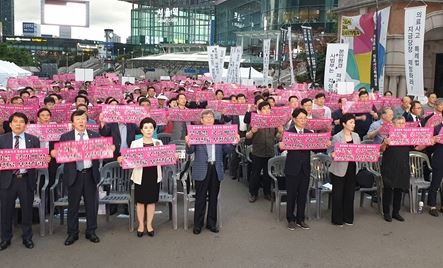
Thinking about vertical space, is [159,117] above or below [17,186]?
above

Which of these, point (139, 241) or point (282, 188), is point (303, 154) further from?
point (139, 241)

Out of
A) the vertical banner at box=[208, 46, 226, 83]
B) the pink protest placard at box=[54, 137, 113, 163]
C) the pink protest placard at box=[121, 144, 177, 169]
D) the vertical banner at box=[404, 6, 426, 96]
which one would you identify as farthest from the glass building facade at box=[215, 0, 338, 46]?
the pink protest placard at box=[54, 137, 113, 163]

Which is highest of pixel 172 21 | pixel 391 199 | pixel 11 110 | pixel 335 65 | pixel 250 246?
pixel 172 21

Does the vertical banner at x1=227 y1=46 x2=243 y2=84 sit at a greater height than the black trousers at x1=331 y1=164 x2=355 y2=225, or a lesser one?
greater

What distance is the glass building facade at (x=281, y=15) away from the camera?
54562 millimetres

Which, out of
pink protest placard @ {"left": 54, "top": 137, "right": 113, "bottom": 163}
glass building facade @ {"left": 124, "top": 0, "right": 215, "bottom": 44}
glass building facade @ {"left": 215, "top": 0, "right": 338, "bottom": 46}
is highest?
glass building facade @ {"left": 124, "top": 0, "right": 215, "bottom": 44}

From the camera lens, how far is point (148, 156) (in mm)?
6004

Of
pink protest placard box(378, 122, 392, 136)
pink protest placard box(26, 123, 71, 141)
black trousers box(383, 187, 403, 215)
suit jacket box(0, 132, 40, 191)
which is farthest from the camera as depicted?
pink protest placard box(378, 122, 392, 136)

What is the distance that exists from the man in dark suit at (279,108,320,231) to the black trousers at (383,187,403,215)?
1407 mm

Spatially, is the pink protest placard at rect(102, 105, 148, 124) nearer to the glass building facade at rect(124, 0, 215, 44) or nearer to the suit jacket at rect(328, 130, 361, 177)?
the suit jacket at rect(328, 130, 361, 177)

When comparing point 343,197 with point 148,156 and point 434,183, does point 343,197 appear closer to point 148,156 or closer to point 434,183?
point 434,183

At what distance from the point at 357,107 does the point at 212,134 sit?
462 cm

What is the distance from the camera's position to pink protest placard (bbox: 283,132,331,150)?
650 centimetres

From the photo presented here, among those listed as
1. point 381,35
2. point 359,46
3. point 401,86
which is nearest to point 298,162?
point 381,35
